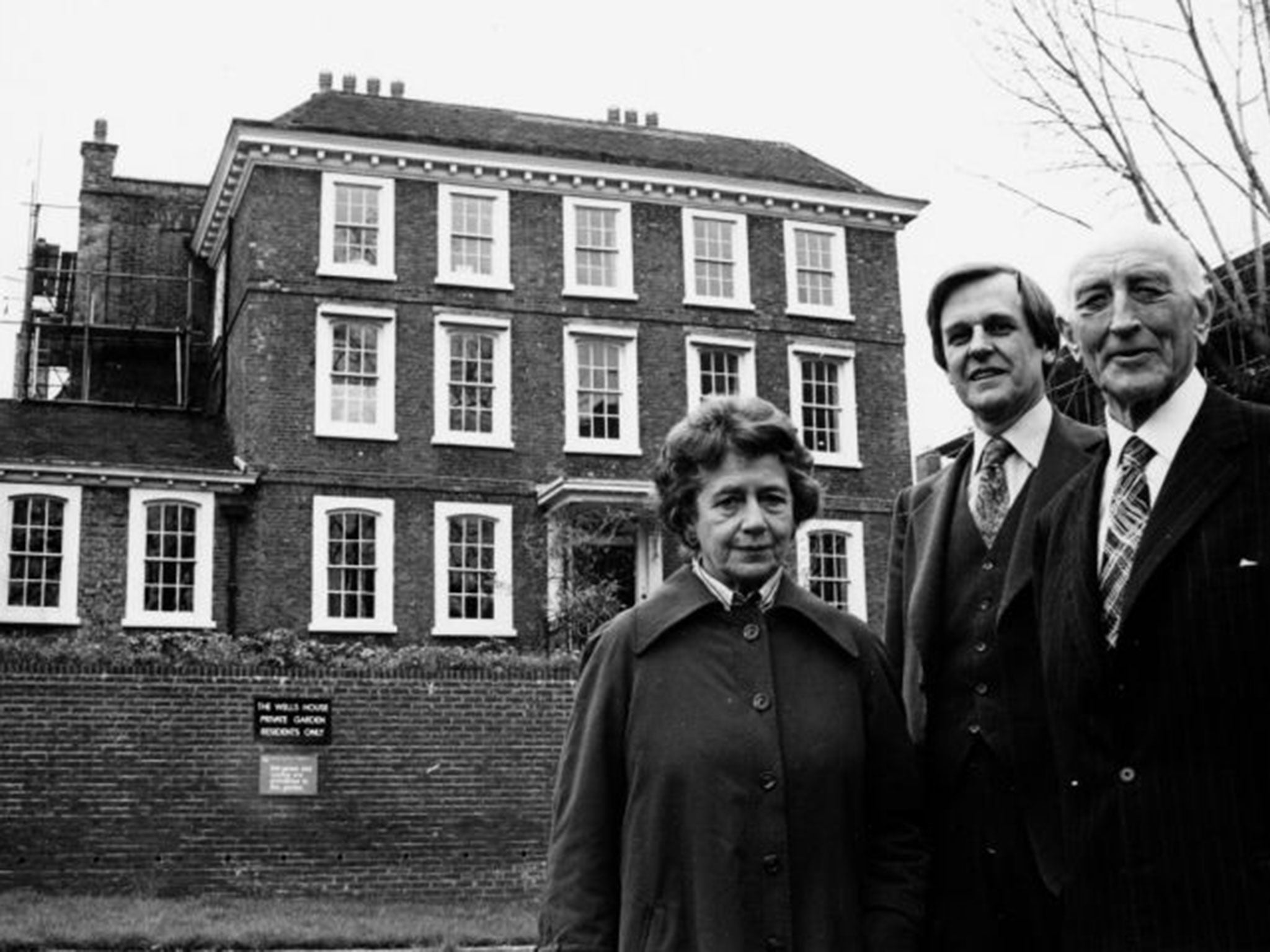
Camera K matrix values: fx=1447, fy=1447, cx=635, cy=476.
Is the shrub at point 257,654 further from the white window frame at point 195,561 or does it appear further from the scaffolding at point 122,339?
the scaffolding at point 122,339

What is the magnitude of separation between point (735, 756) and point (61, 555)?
22.5m

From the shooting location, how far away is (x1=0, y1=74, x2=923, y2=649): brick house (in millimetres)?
24078

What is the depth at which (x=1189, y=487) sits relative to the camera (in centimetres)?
280

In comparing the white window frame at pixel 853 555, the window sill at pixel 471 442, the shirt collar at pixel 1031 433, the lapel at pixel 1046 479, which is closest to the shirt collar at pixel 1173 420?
the lapel at pixel 1046 479

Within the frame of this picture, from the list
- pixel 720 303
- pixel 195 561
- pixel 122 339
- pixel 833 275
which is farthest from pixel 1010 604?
pixel 122 339

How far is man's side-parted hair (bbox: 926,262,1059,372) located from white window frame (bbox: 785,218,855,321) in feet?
81.6

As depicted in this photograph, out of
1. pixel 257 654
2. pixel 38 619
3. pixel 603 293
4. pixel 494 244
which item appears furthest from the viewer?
pixel 603 293

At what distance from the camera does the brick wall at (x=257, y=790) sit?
550 inches

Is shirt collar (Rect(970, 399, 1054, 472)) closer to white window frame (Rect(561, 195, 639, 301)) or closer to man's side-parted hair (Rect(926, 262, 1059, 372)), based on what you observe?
man's side-parted hair (Rect(926, 262, 1059, 372))

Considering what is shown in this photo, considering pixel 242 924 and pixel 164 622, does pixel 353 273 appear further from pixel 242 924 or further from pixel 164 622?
pixel 242 924

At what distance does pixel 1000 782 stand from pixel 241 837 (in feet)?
40.2

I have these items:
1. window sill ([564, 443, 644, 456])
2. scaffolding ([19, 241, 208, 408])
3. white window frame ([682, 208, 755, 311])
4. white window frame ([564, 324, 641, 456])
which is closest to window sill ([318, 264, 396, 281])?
white window frame ([564, 324, 641, 456])

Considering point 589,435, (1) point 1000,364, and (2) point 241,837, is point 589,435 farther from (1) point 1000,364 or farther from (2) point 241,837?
(1) point 1000,364

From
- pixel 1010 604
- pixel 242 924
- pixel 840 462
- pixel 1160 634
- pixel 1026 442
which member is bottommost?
pixel 242 924
